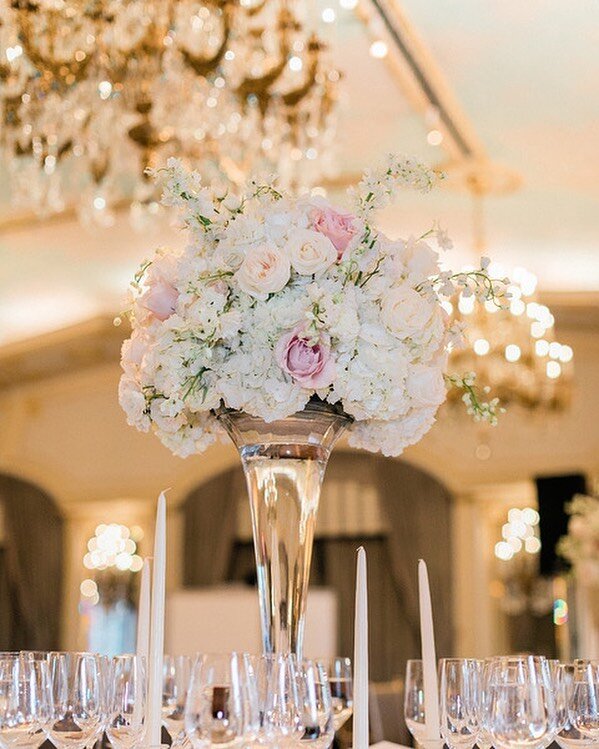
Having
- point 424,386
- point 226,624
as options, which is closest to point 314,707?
point 424,386

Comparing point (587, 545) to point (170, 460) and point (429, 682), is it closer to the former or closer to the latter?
point (429, 682)

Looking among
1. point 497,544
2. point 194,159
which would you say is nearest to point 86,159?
point 194,159

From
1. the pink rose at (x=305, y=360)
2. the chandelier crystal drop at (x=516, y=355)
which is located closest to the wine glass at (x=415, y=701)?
the pink rose at (x=305, y=360)

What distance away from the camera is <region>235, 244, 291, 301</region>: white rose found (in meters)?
1.78

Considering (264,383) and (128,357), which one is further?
(128,357)

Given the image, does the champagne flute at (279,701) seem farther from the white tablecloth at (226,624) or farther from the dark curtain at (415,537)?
the dark curtain at (415,537)

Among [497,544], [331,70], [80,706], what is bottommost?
[80,706]

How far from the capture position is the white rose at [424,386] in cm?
188

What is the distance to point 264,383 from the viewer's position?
5.97 ft

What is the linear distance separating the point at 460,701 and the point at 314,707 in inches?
12.6

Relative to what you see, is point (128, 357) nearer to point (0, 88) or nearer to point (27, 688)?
point (27, 688)

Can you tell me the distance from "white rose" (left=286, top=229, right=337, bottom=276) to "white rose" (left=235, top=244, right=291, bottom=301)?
0.06 feet

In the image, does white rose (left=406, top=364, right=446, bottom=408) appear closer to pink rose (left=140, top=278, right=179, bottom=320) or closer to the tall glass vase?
the tall glass vase

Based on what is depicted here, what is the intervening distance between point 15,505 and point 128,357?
11.2m
